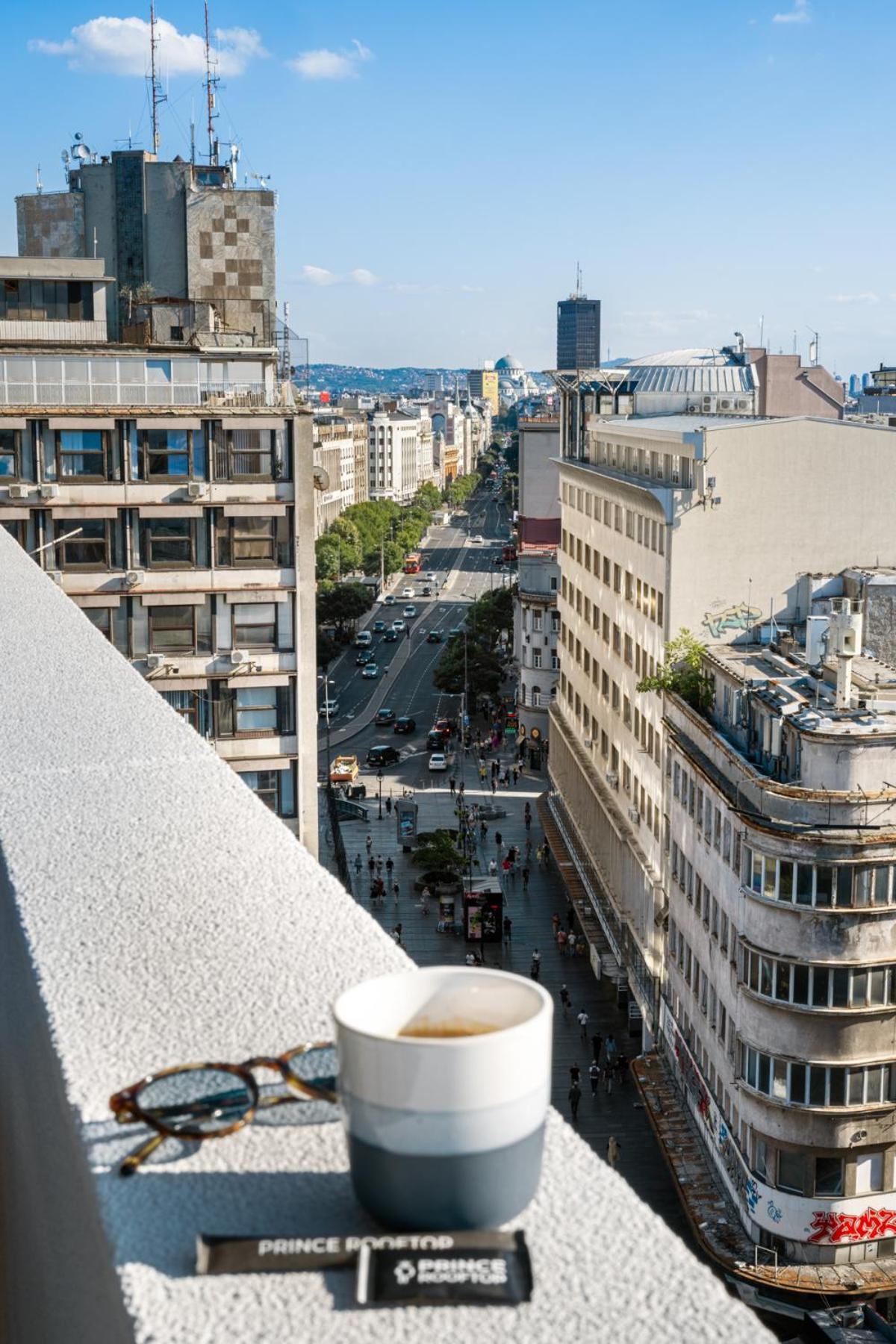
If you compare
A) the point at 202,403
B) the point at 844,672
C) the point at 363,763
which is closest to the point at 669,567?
the point at 844,672

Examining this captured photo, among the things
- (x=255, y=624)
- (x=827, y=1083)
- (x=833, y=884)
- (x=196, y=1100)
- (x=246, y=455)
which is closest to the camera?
(x=196, y=1100)

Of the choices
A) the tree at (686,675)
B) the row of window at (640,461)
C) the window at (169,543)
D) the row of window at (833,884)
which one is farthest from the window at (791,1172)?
the row of window at (640,461)

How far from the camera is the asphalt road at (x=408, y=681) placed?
89.6 m

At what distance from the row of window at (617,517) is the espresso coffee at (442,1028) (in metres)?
41.6

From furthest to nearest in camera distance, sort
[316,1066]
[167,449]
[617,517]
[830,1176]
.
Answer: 1. [617,517]
2. [830,1176]
3. [167,449]
4. [316,1066]

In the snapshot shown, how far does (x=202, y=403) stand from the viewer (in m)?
23.5

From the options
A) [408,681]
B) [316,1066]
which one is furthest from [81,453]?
[408,681]

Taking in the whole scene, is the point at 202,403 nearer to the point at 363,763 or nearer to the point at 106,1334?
the point at 106,1334

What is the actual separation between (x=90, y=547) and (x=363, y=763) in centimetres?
6548

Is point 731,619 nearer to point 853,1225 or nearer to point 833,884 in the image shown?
point 833,884

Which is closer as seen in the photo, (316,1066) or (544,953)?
(316,1066)

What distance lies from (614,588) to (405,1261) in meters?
51.5

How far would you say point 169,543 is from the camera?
23797 mm

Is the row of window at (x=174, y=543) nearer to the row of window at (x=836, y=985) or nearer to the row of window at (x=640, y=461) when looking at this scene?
the row of window at (x=836, y=985)
